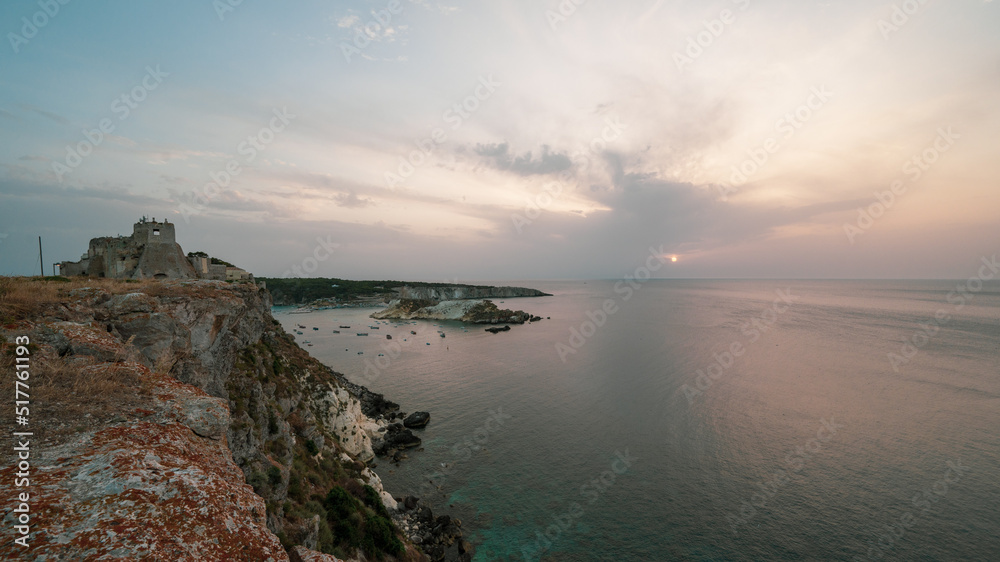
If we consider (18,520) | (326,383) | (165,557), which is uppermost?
(18,520)

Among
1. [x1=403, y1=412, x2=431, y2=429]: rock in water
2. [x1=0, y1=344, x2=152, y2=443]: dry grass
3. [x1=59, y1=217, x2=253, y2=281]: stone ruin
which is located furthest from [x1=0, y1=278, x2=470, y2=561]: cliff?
→ [x1=403, y1=412, x2=431, y2=429]: rock in water

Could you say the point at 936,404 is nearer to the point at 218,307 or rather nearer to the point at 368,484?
the point at 368,484

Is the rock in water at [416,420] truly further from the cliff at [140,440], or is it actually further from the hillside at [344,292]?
the hillside at [344,292]

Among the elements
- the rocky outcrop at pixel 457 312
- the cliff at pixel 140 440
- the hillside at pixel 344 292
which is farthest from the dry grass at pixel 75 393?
the hillside at pixel 344 292

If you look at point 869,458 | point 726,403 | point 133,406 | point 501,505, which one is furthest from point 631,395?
point 133,406

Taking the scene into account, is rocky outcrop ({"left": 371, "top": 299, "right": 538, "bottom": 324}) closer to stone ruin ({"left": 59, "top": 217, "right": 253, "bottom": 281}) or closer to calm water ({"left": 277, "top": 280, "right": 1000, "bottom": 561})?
calm water ({"left": 277, "top": 280, "right": 1000, "bottom": 561})
